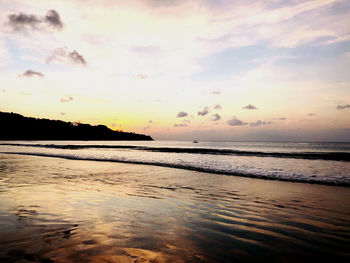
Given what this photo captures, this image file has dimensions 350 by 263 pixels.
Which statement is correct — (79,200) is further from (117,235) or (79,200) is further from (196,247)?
(196,247)

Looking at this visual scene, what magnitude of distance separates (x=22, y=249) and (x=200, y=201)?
5739 millimetres

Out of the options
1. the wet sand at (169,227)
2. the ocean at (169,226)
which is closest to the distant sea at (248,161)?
the ocean at (169,226)

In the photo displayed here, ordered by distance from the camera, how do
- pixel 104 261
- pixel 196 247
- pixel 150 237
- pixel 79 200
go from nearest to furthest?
1. pixel 104 261
2. pixel 196 247
3. pixel 150 237
4. pixel 79 200

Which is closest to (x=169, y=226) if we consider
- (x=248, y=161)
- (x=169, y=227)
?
(x=169, y=227)

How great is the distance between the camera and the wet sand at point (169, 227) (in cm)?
403

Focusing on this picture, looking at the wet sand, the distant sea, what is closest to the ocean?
the wet sand

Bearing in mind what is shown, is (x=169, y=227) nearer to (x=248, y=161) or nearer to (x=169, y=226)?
(x=169, y=226)

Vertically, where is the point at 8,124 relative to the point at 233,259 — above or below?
above

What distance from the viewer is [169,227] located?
547 centimetres

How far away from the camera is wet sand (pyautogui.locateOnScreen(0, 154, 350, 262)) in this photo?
4031 mm

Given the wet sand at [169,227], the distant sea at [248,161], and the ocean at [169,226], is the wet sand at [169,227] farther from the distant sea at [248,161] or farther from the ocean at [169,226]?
the distant sea at [248,161]

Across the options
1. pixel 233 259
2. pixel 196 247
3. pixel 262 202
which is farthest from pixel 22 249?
pixel 262 202

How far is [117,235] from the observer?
488cm

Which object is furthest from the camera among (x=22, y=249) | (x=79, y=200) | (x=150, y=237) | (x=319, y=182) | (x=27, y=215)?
(x=319, y=182)
